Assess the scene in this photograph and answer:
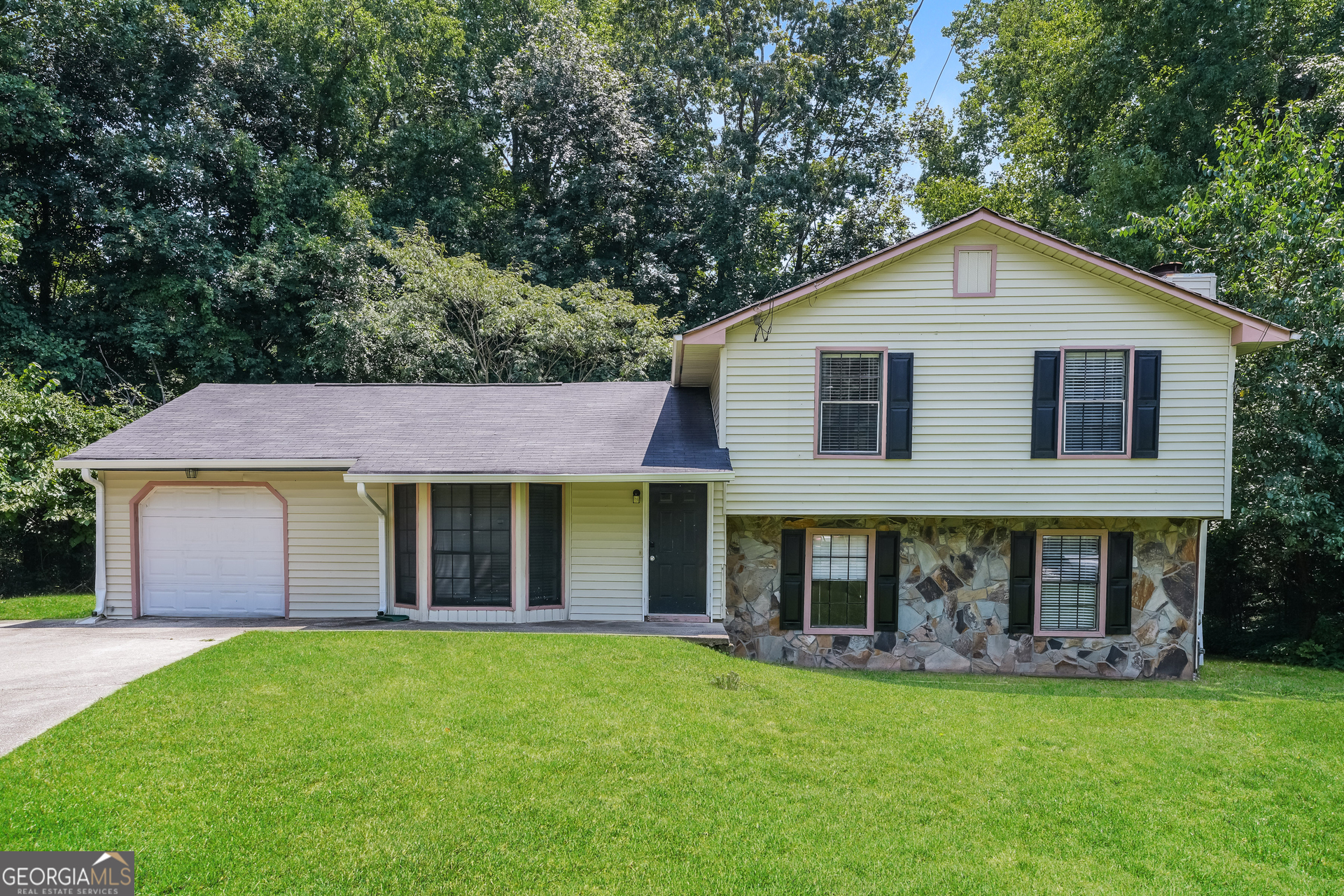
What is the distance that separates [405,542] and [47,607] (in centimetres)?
663

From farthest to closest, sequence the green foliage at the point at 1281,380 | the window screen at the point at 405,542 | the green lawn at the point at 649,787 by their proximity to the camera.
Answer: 1. the green foliage at the point at 1281,380
2. the window screen at the point at 405,542
3. the green lawn at the point at 649,787

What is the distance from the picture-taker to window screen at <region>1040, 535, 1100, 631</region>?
1025 cm

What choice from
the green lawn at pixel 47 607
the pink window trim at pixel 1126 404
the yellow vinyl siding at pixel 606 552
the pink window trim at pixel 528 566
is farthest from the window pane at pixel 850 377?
the green lawn at pixel 47 607

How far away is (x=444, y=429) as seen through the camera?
11.0 metres

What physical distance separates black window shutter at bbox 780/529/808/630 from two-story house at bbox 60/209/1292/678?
0.03 metres

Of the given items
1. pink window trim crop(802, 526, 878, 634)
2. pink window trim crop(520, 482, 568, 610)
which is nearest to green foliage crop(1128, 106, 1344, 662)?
pink window trim crop(802, 526, 878, 634)

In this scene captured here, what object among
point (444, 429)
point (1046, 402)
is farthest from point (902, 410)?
point (444, 429)

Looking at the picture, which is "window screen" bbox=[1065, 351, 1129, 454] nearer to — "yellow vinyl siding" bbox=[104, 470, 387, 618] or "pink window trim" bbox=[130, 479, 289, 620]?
"yellow vinyl siding" bbox=[104, 470, 387, 618]

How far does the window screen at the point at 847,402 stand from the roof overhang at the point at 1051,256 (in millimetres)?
1083

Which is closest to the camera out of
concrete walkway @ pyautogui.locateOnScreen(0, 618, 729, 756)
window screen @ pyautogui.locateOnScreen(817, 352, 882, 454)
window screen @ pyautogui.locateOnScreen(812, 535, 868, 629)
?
concrete walkway @ pyautogui.locateOnScreen(0, 618, 729, 756)

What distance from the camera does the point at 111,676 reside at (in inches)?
275

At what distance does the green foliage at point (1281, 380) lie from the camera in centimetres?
1099

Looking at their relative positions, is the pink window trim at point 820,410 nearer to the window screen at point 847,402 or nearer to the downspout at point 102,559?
the window screen at point 847,402

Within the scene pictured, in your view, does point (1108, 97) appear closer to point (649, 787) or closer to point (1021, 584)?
point (1021, 584)
